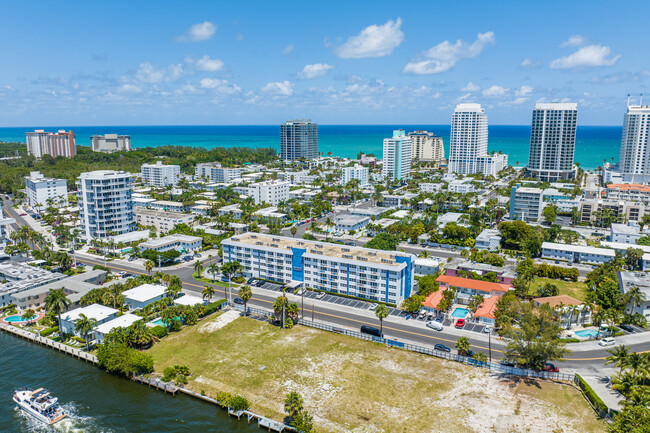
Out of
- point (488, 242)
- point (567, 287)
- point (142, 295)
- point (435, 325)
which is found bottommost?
point (435, 325)

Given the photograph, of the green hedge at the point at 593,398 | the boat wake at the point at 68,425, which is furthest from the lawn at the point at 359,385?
the boat wake at the point at 68,425

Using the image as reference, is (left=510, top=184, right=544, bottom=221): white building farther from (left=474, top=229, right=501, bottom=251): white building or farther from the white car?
the white car

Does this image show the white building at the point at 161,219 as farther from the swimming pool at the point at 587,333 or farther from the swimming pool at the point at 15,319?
the swimming pool at the point at 587,333

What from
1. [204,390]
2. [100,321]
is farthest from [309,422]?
[100,321]

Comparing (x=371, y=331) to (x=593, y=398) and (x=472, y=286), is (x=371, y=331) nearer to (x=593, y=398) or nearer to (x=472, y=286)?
(x=472, y=286)

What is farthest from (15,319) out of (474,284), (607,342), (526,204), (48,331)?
(526,204)
